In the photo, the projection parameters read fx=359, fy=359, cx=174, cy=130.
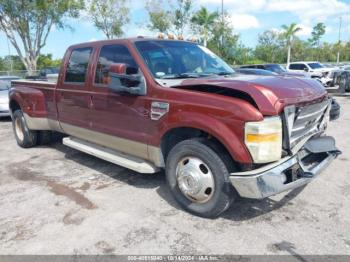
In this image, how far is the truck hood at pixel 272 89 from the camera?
3326 mm

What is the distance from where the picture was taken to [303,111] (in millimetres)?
3709

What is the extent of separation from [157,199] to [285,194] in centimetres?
157

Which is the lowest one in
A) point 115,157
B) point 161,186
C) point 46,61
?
point 161,186

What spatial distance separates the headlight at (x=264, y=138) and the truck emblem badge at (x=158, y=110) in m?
1.04

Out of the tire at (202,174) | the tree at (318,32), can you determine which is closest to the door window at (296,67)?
the tire at (202,174)

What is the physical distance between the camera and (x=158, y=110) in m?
4.07

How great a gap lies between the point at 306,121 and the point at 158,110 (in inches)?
64.0

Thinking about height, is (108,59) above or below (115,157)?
above

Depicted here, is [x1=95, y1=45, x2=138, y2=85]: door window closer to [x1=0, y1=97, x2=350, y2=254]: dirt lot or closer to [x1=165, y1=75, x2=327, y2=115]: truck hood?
[x1=165, y1=75, x2=327, y2=115]: truck hood

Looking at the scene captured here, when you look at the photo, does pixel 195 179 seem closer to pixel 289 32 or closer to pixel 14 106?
pixel 14 106

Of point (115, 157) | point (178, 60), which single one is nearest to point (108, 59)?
point (178, 60)

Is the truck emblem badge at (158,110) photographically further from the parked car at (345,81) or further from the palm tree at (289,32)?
the palm tree at (289,32)

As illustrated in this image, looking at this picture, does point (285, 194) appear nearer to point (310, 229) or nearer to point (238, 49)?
point (310, 229)

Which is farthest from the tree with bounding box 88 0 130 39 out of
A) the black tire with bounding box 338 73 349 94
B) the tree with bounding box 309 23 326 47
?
the tree with bounding box 309 23 326 47
